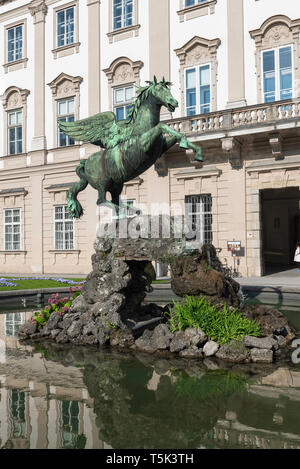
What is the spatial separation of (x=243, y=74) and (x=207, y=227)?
6125mm

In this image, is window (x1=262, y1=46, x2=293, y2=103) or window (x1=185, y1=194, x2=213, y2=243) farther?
window (x1=185, y1=194, x2=213, y2=243)

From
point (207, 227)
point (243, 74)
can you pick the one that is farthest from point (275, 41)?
point (207, 227)

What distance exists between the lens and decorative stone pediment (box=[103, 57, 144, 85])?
62.2ft

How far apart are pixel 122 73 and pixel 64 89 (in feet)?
11.2

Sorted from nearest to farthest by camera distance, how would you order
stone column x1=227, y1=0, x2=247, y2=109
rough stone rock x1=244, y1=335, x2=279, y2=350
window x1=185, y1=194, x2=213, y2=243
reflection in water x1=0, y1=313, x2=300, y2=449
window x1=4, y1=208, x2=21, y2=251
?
reflection in water x1=0, y1=313, x2=300, y2=449 → rough stone rock x1=244, y1=335, x2=279, y2=350 → stone column x1=227, y1=0, x2=247, y2=109 → window x1=185, y1=194, x2=213, y2=243 → window x1=4, y1=208, x2=21, y2=251

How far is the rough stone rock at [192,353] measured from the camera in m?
5.83

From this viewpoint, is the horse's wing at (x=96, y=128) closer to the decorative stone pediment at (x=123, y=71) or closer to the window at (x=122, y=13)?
the decorative stone pediment at (x=123, y=71)

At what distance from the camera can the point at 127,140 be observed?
23.1 feet

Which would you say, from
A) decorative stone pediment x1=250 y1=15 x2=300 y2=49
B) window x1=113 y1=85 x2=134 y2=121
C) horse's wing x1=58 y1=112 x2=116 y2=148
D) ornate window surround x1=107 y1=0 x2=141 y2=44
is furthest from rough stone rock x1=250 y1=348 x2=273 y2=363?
ornate window surround x1=107 y1=0 x2=141 y2=44

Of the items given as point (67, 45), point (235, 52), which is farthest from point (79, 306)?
point (67, 45)

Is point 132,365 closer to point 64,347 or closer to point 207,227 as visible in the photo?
point 64,347

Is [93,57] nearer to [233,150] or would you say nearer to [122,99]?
[122,99]

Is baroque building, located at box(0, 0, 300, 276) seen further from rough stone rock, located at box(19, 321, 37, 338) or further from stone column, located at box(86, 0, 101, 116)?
rough stone rock, located at box(19, 321, 37, 338)

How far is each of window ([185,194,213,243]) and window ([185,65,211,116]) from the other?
3.59m
